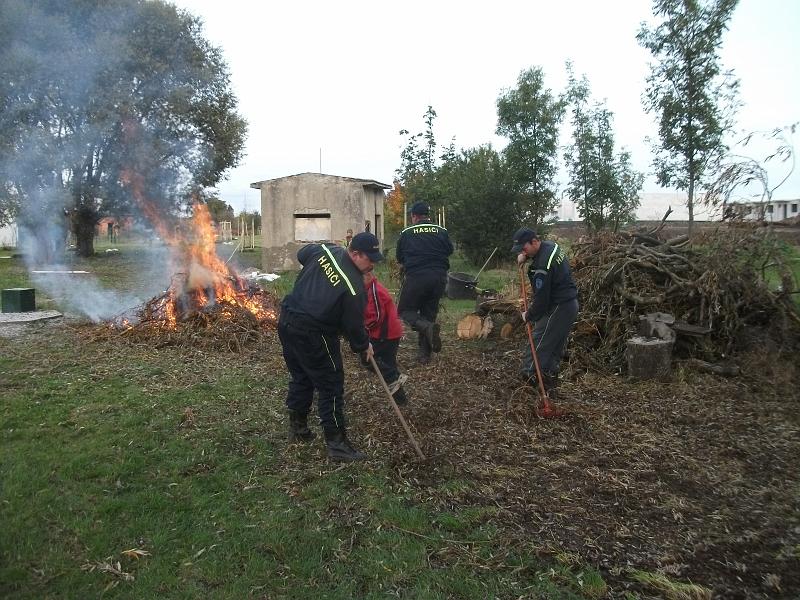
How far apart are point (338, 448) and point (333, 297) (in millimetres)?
1213

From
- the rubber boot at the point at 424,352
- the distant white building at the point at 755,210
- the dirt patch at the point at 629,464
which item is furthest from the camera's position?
the rubber boot at the point at 424,352

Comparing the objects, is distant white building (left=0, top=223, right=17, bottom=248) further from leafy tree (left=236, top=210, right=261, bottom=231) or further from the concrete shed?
the concrete shed

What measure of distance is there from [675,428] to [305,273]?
3.59 meters

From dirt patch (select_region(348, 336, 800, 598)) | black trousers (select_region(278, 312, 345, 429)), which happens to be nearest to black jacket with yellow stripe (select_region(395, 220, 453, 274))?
dirt patch (select_region(348, 336, 800, 598))

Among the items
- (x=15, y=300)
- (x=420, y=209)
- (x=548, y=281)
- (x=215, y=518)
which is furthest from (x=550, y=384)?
(x=15, y=300)

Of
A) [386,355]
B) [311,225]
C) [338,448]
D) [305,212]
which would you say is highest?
[305,212]

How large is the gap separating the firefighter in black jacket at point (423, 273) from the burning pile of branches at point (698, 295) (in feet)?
6.14

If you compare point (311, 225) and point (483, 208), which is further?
point (311, 225)

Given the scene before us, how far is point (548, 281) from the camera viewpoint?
5977 mm

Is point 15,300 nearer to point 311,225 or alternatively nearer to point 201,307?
point 201,307

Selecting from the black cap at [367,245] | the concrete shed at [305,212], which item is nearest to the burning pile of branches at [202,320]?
the black cap at [367,245]

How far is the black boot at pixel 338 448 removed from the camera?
15.3 ft

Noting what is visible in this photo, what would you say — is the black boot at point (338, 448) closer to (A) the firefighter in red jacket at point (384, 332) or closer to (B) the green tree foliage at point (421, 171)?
(A) the firefighter in red jacket at point (384, 332)

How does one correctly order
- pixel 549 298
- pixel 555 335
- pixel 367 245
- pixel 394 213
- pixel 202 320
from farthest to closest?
pixel 394 213, pixel 202 320, pixel 555 335, pixel 549 298, pixel 367 245
